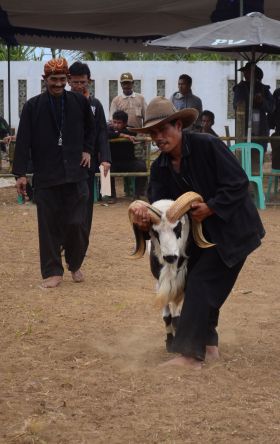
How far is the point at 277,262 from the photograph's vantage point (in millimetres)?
9383

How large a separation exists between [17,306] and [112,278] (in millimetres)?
1426

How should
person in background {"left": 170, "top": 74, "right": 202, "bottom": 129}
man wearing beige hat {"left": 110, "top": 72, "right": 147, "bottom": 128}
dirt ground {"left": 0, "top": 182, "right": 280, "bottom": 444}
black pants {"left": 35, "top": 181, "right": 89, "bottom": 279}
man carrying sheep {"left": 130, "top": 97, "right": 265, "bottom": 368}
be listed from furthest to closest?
person in background {"left": 170, "top": 74, "right": 202, "bottom": 129}, man wearing beige hat {"left": 110, "top": 72, "right": 147, "bottom": 128}, black pants {"left": 35, "top": 181, "right": 89, "bottom": 279}, man carrying sheep {"left": 130, "top": 97, "right": 265, "bottom": 368}, dirt ground {"left": 0, "top": 182, "right": 280, "bottom": 444}

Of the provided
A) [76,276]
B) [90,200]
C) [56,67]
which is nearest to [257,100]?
[90,200]

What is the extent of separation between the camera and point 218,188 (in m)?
5.30

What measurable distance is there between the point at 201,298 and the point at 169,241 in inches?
17.1

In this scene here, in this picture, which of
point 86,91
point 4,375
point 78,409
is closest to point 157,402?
point 78,409

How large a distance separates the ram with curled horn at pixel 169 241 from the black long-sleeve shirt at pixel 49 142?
2494mm

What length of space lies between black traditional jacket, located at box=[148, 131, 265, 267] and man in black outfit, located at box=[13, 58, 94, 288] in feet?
8.16

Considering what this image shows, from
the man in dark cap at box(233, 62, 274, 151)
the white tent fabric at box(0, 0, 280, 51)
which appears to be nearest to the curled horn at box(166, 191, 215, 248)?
the man in dark cap at box(233, 62, 274, 151)

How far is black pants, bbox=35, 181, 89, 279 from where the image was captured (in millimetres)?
7867

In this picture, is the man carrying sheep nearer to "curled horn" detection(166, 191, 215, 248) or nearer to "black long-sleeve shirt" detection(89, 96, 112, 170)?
"curled horn" detection(166, 191, 215, 248)

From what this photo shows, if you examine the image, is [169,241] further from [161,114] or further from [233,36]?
[233,36]

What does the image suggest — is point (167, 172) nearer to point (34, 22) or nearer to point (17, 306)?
point (17, 306)

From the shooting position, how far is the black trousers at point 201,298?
17.5 ft
